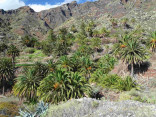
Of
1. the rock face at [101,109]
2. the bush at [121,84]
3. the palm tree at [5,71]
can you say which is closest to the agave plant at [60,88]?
the bush at [121,84]

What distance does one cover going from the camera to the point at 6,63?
45719 millimetres

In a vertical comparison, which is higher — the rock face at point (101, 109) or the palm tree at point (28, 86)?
the rock face at point (101, 109)

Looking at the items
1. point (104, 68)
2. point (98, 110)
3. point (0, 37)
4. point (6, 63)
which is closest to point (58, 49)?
point (6, 63)

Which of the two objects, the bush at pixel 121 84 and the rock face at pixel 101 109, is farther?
the bush at pixel 121 84

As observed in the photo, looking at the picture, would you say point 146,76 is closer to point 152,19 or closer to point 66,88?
point 66,88

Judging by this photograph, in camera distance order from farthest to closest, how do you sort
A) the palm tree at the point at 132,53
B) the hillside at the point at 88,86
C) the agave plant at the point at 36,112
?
the palm tree at the point at 132,53
the hillside at the point at 88,86
the agave plant at the point at 36,112

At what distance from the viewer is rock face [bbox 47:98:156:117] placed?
28.0 ft

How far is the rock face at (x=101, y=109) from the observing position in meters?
8.55

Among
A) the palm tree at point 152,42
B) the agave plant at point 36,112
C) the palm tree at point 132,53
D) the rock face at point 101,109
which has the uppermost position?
the palm tree at point 152,42

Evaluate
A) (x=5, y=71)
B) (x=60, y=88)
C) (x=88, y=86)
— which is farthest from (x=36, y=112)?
(x=5, y=71)

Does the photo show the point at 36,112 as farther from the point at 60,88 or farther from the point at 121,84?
the point at 121,84

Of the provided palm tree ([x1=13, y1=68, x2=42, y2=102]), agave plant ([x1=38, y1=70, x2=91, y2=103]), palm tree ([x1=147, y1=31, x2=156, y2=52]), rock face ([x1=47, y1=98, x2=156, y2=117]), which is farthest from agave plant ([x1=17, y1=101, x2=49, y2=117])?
palm tree ([x1=147, y1=31, x2=156, y2=52])

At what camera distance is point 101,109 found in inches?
385

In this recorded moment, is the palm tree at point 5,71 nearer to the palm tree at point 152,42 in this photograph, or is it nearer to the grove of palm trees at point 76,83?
the grove of palm trees at point 76,83
